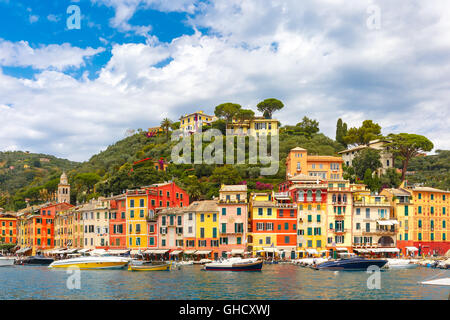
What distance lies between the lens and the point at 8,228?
110688 millimetres

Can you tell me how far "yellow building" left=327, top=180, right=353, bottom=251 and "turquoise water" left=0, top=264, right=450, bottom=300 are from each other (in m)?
18.5

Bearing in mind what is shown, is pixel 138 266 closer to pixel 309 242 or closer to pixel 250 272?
pixel 250 272

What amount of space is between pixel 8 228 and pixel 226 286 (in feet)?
273

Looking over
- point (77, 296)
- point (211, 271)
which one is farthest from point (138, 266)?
point (77, 296)

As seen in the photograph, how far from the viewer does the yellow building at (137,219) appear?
79.6m

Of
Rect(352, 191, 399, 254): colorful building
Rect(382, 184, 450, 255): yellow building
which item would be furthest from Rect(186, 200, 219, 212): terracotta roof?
Rect(382, 184, 450, 255): yellow building

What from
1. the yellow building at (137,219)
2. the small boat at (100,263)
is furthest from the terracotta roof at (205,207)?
the small boat at (100,263)

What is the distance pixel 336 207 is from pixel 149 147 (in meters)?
79.6

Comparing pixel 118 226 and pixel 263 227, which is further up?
pixel 263 227

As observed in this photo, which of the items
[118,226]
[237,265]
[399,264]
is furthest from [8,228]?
[399,264]

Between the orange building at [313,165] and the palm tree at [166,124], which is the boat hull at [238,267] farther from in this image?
the palm tree at [166,124]

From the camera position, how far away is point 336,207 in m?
76.1
